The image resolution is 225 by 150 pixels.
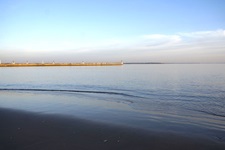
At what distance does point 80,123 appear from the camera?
30.0 ft

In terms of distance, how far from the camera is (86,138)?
721cm

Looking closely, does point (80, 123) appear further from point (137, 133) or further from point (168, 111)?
point (168, 111)

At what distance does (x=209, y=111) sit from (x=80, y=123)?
713 cm

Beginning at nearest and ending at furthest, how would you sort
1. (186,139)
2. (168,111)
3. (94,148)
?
(94,148) → (186,139) → (168,111)

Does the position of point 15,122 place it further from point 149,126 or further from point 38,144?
point 149,126

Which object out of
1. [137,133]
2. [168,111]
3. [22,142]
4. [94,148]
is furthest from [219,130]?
[22,142]

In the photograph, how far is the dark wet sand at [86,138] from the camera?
6.52 m

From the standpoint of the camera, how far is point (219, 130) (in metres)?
8.61

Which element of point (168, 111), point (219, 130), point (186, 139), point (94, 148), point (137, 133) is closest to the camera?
point (94, 148)

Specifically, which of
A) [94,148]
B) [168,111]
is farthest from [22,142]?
[168,111]

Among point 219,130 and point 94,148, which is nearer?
point 94,148

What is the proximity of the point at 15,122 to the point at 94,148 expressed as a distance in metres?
4.20

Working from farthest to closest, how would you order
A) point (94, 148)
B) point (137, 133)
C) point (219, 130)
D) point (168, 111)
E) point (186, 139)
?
point (168, 111), point (219, 130), point (137, 133), point (186, 139), point (94, 148)

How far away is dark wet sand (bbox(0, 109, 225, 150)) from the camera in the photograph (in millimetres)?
6523
